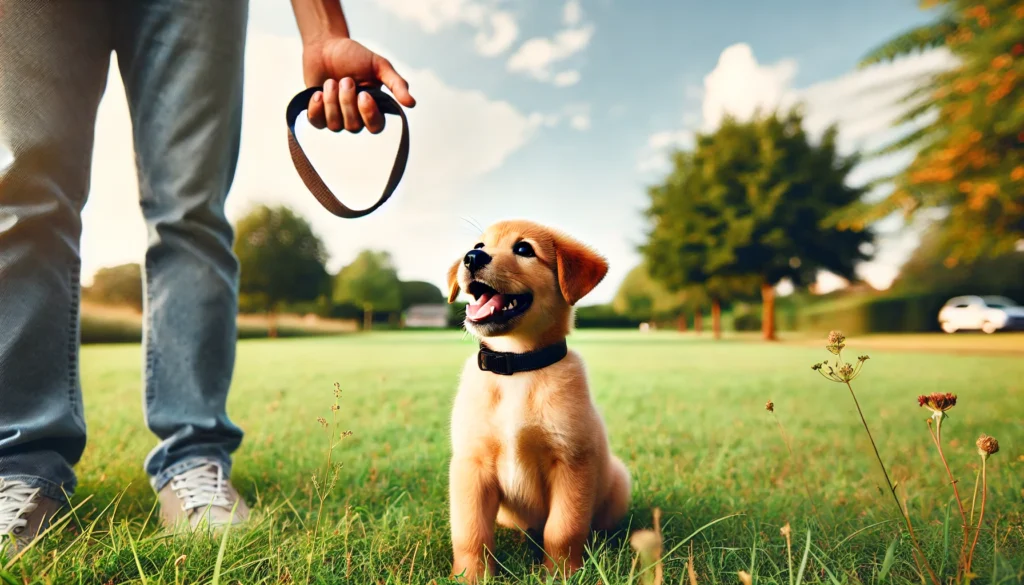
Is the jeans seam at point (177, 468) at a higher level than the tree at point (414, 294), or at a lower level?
lower

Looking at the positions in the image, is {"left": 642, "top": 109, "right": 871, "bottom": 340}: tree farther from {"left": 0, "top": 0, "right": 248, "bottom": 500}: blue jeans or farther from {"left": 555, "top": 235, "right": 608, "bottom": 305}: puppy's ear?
{"left": 0, "top": 0, "right": 248, "bottom": 500}: blue jeans

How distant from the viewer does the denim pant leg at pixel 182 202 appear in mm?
1970

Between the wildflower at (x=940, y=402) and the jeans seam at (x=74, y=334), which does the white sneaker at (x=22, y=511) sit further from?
the wildflower at (x=940, y=402)

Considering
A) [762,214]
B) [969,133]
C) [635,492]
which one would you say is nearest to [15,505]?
[635,492]

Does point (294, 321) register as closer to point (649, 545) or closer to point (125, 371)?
point (125, 371)

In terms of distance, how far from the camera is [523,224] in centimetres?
186

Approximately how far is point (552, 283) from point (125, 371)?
26.7 ft

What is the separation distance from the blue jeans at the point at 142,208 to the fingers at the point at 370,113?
73cm

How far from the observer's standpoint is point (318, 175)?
5.58ft

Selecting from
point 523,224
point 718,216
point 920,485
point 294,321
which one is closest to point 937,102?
point 718,216

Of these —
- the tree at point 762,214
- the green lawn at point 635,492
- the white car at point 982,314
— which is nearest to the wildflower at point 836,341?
the green lawn at point 635,492

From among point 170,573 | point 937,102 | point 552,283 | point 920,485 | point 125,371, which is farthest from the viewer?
point 937,102

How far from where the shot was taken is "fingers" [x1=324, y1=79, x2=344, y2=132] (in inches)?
65.7

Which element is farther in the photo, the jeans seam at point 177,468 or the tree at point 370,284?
the tree at point 370,284
